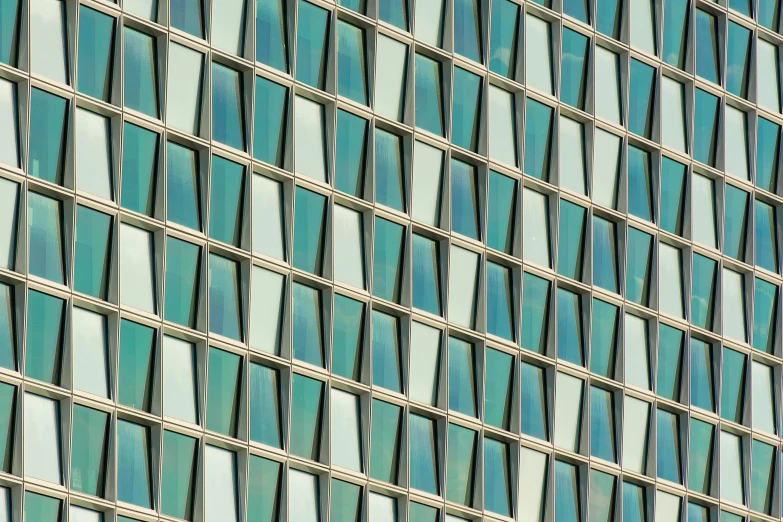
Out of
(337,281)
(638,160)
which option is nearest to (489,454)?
(337,281)

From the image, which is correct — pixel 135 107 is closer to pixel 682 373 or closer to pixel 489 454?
pixel 489 454

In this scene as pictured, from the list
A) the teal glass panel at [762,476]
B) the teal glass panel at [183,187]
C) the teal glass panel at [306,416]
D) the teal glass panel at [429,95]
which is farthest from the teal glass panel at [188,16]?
the teal glass panel at [762,476]

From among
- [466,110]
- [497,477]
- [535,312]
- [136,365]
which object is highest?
[466,110]

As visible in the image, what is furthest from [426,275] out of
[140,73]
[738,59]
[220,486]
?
[738,59]

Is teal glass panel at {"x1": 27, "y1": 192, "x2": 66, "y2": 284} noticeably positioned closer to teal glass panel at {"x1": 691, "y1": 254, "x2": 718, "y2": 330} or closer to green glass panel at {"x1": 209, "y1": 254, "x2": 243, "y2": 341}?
green glass panel at {"x1": 209, "y1": 254, "x2": 243, "y2": 341}

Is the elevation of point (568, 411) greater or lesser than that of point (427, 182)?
lesser

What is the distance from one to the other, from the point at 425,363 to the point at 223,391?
7.88 metres

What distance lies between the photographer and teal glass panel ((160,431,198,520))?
239 feet

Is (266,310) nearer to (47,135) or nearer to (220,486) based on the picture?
(220,486)

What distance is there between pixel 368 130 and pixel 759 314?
18.6 m

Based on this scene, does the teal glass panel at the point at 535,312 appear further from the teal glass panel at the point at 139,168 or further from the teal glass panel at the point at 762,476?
the teal glass panel at the point at 139,168

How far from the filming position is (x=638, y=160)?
90.0 m

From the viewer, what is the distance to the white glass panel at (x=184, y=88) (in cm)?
7550

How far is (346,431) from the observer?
256 ft
